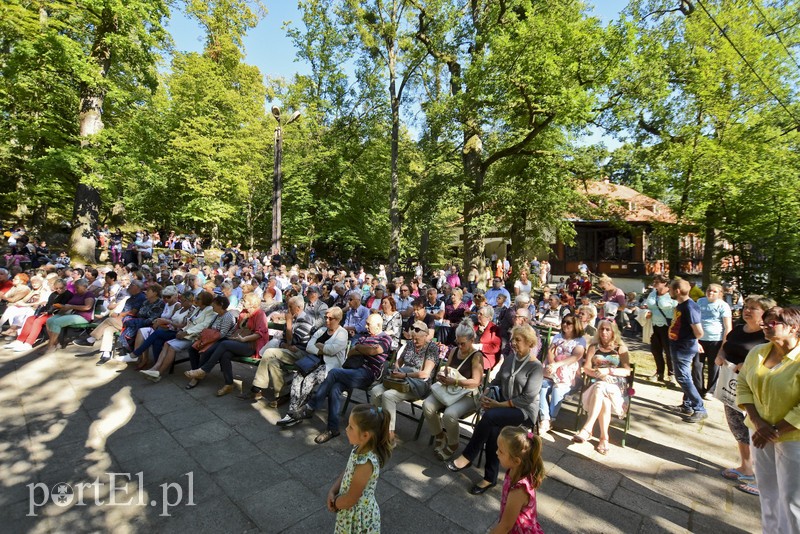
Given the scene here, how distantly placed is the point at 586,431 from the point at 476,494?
1668 millimetres

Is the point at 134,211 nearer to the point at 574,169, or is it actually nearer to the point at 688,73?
the point at 574,169

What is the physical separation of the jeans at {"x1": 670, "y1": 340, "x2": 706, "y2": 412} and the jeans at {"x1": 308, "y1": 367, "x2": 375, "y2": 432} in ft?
13.7

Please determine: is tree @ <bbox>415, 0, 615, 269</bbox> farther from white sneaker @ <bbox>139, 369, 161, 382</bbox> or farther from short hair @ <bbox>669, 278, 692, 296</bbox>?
white sneaker @ <bbox>139, 369, 161, 382</bbox>

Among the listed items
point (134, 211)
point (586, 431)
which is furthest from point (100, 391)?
point (134, 211)

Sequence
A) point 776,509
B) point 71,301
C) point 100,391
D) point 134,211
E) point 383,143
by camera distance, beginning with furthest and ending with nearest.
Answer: point 134,211 → point 383,143 → point 71,301 → point 100,391 → point 776,509

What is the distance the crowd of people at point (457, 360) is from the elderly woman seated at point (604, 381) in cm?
1

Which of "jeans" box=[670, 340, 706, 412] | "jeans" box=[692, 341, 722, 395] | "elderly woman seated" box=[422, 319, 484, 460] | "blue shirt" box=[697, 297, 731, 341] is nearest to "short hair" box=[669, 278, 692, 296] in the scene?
"blue shirt" box=[697, 297, 731, 341]

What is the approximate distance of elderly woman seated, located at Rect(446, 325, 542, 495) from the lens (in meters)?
3.59

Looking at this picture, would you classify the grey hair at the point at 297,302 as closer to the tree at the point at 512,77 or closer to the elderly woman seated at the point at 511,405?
the elderly woman seated at the point at 511,405

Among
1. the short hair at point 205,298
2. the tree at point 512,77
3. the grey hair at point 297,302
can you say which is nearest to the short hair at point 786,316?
the grey hair at point 297,302

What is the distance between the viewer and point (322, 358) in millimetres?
5105

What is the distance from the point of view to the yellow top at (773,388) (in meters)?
2.47

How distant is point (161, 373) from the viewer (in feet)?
19.6

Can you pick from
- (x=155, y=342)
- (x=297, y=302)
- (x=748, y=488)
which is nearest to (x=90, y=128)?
(x=155, y=342)
